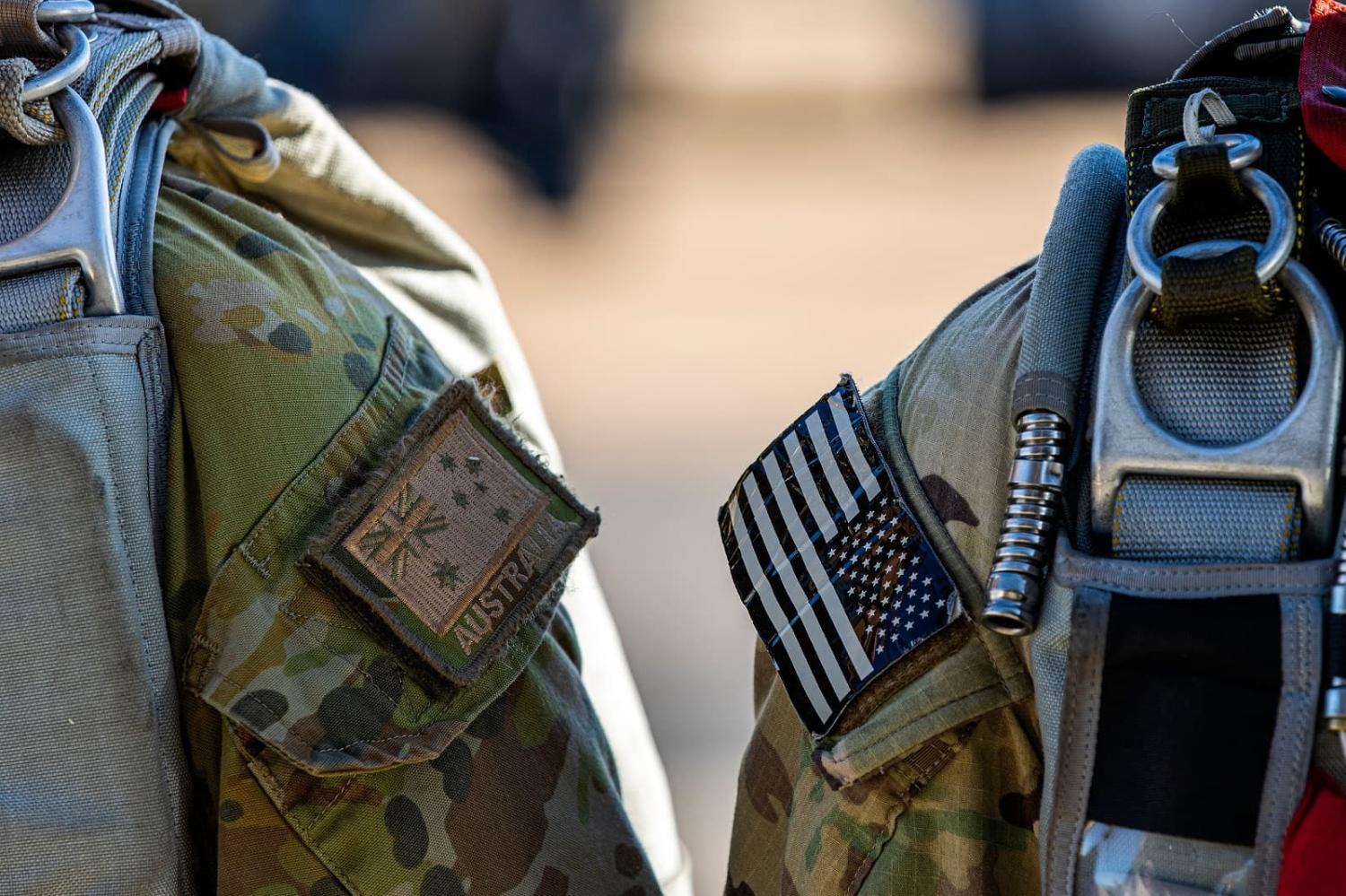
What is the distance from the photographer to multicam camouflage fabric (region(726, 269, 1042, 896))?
2.38ft

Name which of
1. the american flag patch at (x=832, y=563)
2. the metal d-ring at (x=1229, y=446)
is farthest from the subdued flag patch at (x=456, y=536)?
the metal d-ring at (x=1229, y=446)

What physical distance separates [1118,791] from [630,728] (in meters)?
0.59

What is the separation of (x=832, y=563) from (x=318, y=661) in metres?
0.27

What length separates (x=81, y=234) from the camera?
79 centimetres

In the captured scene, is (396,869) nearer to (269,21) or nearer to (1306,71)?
(1306,71)

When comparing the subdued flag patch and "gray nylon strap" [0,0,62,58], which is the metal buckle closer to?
"gray nylon strap" [0,0,62,58]

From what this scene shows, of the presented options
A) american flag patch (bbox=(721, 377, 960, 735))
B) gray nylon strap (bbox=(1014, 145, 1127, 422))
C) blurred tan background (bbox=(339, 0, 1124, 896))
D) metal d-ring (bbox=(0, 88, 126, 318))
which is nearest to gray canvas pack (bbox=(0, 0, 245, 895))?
metal d-ring (bbox=(0, 88, 126, 318))

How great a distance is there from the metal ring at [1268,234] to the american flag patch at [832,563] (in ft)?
0.53

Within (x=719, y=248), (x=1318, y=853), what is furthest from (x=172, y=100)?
(x=719, y=248)

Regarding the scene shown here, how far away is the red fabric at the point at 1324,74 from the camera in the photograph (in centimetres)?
68

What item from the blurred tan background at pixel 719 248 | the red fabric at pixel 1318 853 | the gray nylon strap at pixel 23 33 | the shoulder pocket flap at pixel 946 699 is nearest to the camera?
the red fabric at pixel 1318 853

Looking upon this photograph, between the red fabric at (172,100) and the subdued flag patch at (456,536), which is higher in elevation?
the red fabric at (172,100)

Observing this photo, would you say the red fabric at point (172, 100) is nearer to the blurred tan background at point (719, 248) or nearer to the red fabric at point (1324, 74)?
the red fabric at point (1324, 74)

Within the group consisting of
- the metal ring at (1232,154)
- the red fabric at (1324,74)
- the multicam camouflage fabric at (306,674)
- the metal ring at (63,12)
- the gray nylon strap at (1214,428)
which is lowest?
the multicam camouflage fabric at (306,674)
